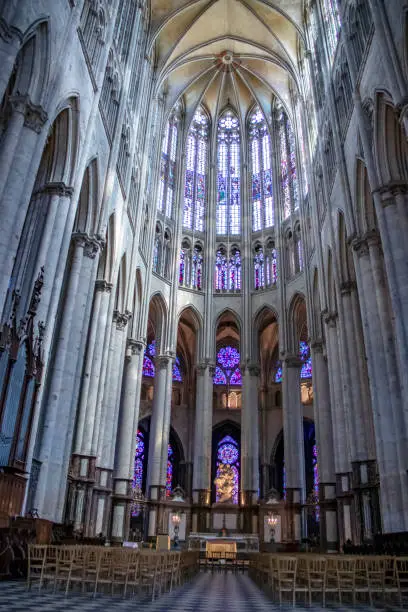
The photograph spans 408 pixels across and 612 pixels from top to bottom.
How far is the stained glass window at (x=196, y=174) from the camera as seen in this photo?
33.9 m

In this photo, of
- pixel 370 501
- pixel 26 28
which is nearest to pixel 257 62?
pixel 26 28

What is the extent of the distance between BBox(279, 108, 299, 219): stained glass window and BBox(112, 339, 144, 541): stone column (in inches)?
515

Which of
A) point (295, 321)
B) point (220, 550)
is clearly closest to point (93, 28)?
point (295, 321)

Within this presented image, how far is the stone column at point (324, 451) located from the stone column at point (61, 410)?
12383 mm

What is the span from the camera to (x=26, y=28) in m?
11.4

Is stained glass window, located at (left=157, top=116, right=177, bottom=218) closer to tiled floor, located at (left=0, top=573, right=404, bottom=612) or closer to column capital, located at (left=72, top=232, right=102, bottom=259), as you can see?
column capital, located at (left=72, top=232, right=102, bottom=259)

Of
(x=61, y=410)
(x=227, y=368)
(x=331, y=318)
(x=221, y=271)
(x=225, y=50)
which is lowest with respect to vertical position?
(x=61, y=410)

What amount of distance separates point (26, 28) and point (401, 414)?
13.4 metres

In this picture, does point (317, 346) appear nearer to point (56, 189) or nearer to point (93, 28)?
point (56, 189)

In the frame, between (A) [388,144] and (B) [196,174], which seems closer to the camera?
(A) [388,144]

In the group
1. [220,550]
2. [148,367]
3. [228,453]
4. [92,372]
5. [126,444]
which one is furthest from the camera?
[148,367]

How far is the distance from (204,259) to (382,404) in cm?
1984

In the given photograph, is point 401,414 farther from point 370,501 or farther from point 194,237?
point 194,237

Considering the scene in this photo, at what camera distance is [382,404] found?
1505 cm
